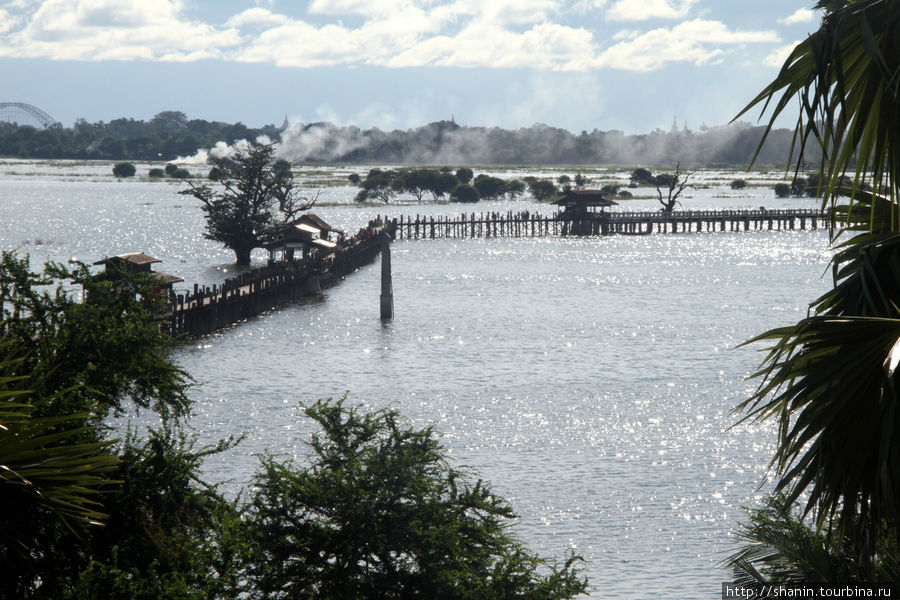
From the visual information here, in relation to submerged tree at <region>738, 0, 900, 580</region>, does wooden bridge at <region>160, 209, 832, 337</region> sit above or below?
below

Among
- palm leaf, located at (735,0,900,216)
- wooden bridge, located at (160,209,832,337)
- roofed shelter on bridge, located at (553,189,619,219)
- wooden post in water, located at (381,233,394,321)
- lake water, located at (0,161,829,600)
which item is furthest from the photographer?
roofed shelter on bridge, located at (553,189,619,219)

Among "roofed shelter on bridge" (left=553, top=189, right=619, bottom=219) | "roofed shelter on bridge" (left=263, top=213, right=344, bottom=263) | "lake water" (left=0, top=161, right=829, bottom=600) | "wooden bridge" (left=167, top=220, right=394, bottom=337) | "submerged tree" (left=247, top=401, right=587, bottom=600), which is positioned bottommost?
"lake water" (left=0, top=161, right=829, bottom=600)

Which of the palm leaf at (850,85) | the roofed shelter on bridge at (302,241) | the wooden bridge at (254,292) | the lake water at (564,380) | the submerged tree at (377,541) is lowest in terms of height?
the lake water at (564,380)

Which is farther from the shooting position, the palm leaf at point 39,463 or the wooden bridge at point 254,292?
the wooden bridge at point 254,292

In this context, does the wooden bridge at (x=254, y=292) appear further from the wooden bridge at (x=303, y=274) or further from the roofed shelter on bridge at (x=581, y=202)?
the roofed shelter on bridge at (x=581, y=202)

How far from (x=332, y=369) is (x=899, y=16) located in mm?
35541

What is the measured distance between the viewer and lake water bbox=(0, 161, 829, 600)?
76.5 ft

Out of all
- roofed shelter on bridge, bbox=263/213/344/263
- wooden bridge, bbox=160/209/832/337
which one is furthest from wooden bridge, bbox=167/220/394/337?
roofed shelter on bridge, bbox=263/213/344/263

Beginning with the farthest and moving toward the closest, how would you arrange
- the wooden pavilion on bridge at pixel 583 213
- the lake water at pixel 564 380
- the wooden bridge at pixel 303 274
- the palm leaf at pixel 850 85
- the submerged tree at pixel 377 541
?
the wooden pavilion on bridge at pixel 583 213, the wooden bridge at pixel 303 274, the lake water at pixel 564 380, the submerged tree at pixel 377 541, the palm leaf at pixel 850 85

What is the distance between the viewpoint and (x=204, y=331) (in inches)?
1818

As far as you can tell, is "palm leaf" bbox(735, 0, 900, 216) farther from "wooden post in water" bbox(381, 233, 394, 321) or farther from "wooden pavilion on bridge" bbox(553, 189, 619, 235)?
"wooden pavilion on bridge" bbox(553, 189, 619, 235)

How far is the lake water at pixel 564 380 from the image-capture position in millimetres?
23312

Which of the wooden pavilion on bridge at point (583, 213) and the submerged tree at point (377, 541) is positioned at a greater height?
the wooden pavilion on bridge at point (583, 213)

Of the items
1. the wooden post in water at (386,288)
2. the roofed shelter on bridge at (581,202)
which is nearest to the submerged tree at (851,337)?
the wooden post in water at (386,288)
